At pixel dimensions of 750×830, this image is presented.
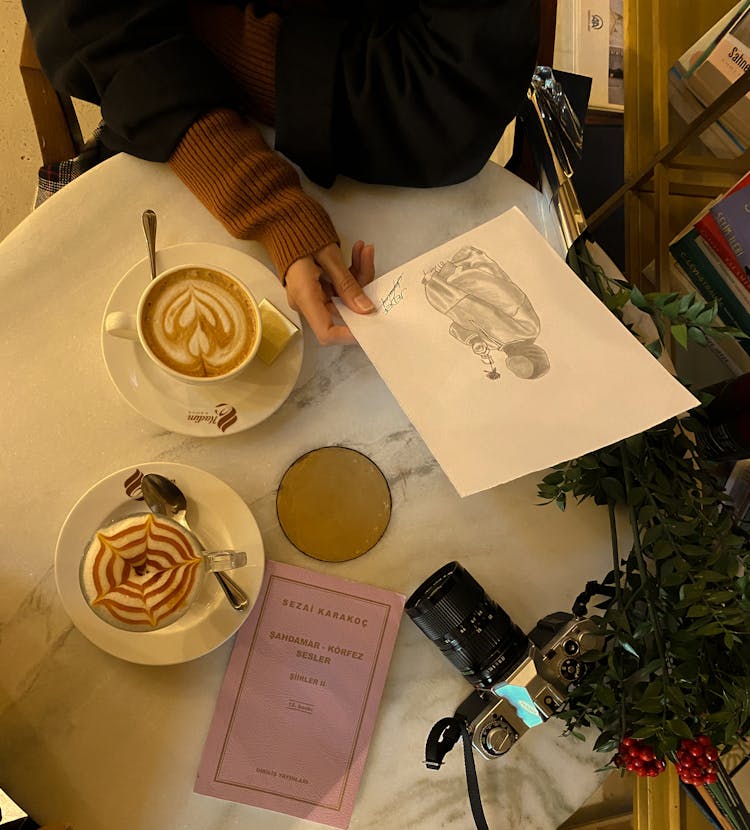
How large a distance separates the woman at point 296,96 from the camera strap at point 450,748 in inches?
16.4

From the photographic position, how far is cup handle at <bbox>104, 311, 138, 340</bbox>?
65cm

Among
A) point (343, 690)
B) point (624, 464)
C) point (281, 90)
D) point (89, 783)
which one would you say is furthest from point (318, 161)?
point (89, 783)

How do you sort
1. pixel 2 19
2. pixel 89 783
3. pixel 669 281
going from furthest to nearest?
pixel 2 19 < pixel 669 281 < pixel 89 783

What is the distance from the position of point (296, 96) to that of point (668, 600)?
671 mm

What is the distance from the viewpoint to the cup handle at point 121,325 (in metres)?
0.65

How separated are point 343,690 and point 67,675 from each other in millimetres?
277

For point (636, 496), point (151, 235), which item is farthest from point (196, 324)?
point (636, 496)

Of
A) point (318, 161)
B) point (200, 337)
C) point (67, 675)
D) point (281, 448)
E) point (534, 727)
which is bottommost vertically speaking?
point (534, 727)

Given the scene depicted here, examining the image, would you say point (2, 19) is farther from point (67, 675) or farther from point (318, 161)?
point (67, 675)

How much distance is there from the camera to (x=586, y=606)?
0.74 metres

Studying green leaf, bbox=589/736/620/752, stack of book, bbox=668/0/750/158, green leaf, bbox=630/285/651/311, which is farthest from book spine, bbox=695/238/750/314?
green leaf, bbox=589/736/620/752

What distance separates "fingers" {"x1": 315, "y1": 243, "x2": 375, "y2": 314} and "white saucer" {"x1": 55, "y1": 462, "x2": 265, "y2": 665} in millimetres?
236
